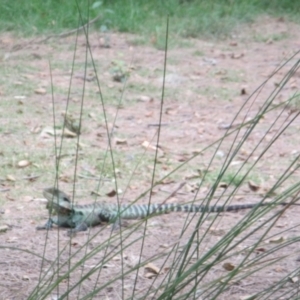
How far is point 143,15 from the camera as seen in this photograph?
11336mm

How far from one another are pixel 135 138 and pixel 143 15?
14.6ft

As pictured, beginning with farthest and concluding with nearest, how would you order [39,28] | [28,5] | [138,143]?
[28,5], [39,28], [138,143]

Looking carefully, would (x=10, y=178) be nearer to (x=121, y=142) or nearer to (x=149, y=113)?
(x=121, y=142)

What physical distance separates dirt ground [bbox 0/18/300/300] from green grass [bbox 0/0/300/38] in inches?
9.9

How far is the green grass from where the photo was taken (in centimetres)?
1055

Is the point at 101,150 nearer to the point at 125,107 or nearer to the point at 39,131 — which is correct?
the point at 39,131

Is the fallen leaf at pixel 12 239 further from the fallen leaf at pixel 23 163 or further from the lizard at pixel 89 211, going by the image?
the fallen leaf at pixel 23 163

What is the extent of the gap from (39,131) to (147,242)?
2.90 meters

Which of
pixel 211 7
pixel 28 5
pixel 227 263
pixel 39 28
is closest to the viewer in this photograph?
pixel 227 263

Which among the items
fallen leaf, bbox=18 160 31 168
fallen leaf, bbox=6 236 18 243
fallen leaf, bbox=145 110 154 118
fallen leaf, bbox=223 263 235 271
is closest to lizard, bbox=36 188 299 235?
fallen leaf, bbox=6 236 18 243

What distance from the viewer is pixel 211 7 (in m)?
11.9

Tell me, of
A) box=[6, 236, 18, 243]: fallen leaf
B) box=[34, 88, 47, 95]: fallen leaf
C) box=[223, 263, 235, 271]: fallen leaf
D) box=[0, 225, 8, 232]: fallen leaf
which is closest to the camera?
box=[223, 263, 235, 271]: fallen leaf

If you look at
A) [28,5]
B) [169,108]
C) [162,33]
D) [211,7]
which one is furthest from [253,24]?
[169,108]

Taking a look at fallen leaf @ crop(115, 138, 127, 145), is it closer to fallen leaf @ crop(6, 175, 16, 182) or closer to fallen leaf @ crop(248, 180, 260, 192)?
fallen leaf @ crop(6, 175, 16, 182)
